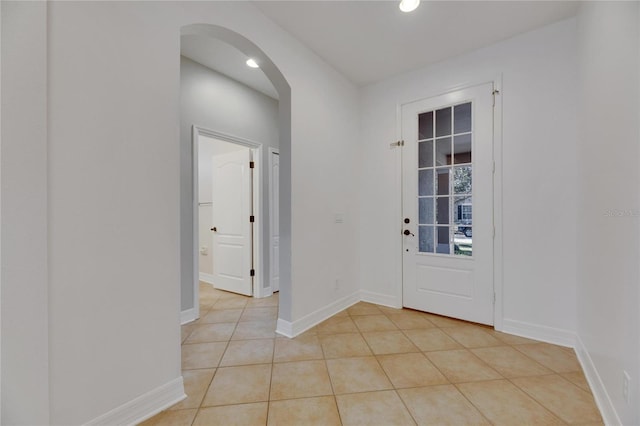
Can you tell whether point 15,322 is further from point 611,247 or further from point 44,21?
point 611,247

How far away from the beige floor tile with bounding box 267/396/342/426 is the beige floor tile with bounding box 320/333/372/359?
0.50m

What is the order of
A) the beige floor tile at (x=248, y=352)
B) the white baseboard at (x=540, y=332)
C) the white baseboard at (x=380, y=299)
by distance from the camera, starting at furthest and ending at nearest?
the white baseboard at (x=380, y=299) < the white baseboard at (x=540, y=332) < the beige floor tile at (x=248, y=352)

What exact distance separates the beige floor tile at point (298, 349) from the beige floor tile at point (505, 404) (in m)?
1.03

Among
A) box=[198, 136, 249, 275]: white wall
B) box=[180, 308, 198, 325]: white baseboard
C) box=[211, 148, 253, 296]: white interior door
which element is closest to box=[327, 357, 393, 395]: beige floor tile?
box=[180, 308, 198, 325]: white baseboard

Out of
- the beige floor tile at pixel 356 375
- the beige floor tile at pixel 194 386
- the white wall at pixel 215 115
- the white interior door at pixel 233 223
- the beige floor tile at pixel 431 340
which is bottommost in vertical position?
the beige floor tile at pixel 194 386

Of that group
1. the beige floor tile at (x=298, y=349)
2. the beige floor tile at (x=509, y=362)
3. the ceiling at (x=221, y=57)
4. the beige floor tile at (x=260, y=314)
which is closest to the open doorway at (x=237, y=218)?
the beige floor tile at (x=260, y=314)

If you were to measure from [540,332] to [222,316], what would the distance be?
300cm

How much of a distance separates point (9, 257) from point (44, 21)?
100 centimetres

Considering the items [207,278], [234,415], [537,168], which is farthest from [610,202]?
[207,278]

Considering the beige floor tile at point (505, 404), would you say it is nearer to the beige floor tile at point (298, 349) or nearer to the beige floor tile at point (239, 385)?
the beige floor tile at point (298, 349)

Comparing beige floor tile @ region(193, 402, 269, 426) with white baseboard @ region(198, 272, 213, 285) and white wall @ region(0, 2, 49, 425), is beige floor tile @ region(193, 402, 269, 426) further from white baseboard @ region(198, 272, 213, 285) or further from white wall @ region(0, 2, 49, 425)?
white baseboard @ region(198, 272, 213, 285)

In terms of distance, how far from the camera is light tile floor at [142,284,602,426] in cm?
146

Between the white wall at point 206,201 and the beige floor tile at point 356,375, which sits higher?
the white wall at point 206,201

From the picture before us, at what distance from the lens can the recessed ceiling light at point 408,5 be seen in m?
2.00
